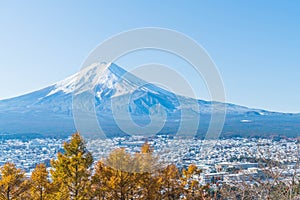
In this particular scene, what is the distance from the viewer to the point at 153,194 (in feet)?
42.7

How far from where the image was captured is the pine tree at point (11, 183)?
1131 cm

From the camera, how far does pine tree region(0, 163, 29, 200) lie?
1131cm

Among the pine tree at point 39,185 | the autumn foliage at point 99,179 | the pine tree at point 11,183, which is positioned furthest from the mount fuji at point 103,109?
the pine tree at point 11,183

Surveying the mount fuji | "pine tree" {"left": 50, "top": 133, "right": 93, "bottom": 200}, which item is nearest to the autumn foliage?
"pine tree" {"left": 50, "top": 133, "right": 93, "bottom": 200}

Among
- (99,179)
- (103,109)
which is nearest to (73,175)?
(99,179)

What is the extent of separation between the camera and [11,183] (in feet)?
37.4

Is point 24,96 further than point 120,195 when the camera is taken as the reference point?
Yes

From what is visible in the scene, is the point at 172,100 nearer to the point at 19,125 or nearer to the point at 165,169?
the point at 19,125

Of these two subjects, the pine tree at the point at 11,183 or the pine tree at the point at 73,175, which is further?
the pine tree at the point at 73,175

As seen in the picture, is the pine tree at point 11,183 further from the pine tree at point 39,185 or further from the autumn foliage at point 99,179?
the pine tree at point 39,185

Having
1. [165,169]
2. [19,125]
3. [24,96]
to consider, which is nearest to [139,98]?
[19,125]

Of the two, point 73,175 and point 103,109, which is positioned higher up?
point 103,109

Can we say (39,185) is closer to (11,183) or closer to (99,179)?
(11,183)

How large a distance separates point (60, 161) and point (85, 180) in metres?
0.88
